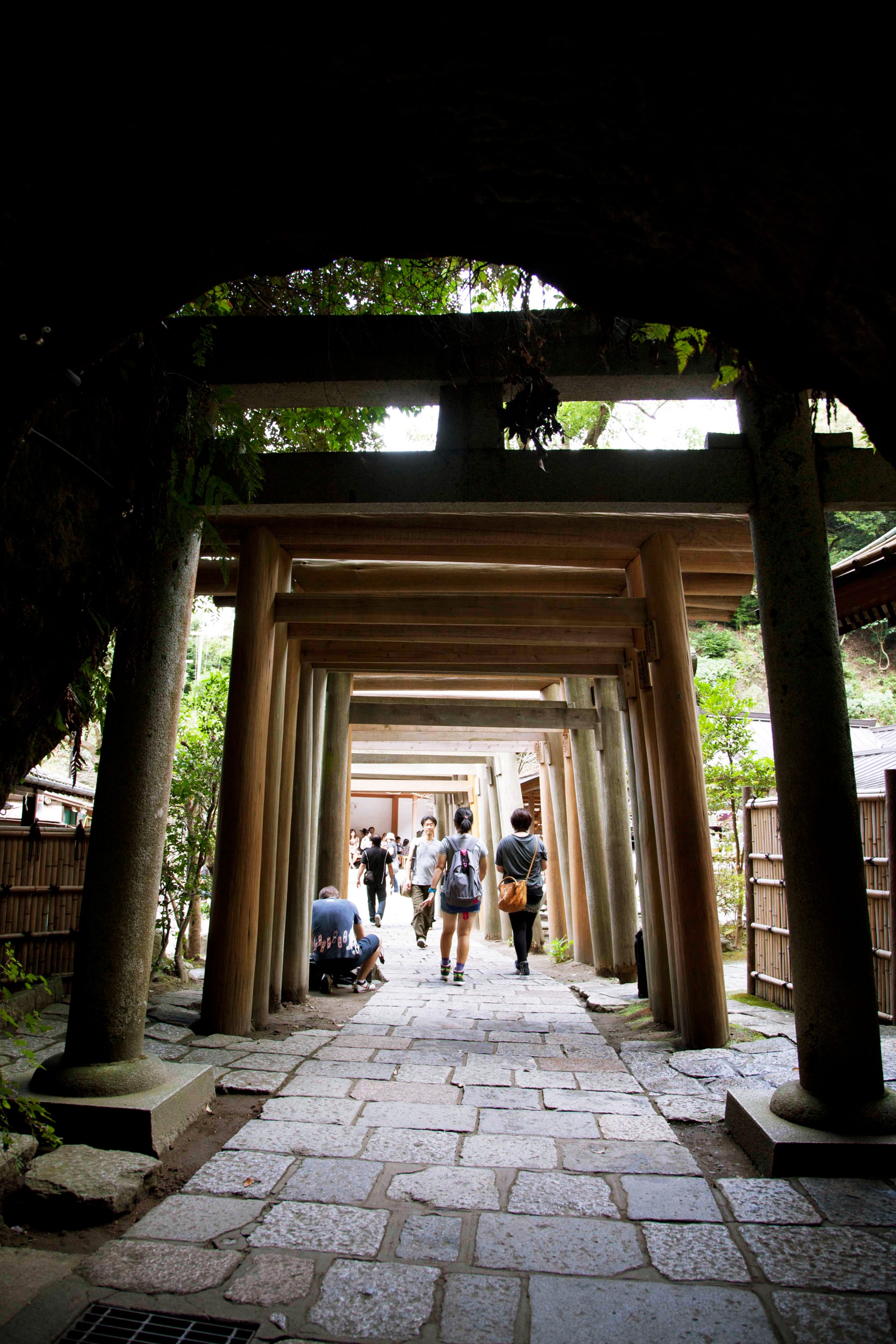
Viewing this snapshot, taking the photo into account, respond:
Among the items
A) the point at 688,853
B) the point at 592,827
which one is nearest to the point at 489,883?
the point at 592,827

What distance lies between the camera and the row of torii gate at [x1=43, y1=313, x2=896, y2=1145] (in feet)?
11.0

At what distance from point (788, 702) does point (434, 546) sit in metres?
3.22

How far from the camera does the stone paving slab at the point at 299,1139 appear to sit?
3121mm

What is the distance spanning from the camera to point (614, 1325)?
1.96 m

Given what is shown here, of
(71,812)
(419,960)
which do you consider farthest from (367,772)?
(419,960)

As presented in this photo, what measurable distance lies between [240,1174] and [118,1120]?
1.80ft

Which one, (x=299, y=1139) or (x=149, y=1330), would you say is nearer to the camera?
(x=149, y=1330)

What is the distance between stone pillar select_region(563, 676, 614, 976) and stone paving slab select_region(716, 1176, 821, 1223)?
5625mm

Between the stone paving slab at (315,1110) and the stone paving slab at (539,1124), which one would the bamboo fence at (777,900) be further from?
the stone paving slab at (315,1110)

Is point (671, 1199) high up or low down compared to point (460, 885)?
down

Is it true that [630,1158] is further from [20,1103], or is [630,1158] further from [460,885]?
[460,885]

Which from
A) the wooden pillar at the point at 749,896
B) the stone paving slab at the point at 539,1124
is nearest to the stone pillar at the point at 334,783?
the wooden pillar at the point at 749,896

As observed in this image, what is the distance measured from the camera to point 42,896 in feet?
18.9

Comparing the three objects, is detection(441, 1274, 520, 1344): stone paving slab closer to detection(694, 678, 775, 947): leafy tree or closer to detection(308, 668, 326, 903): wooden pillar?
detection(308, 668, 326, 903): wooden pillar
